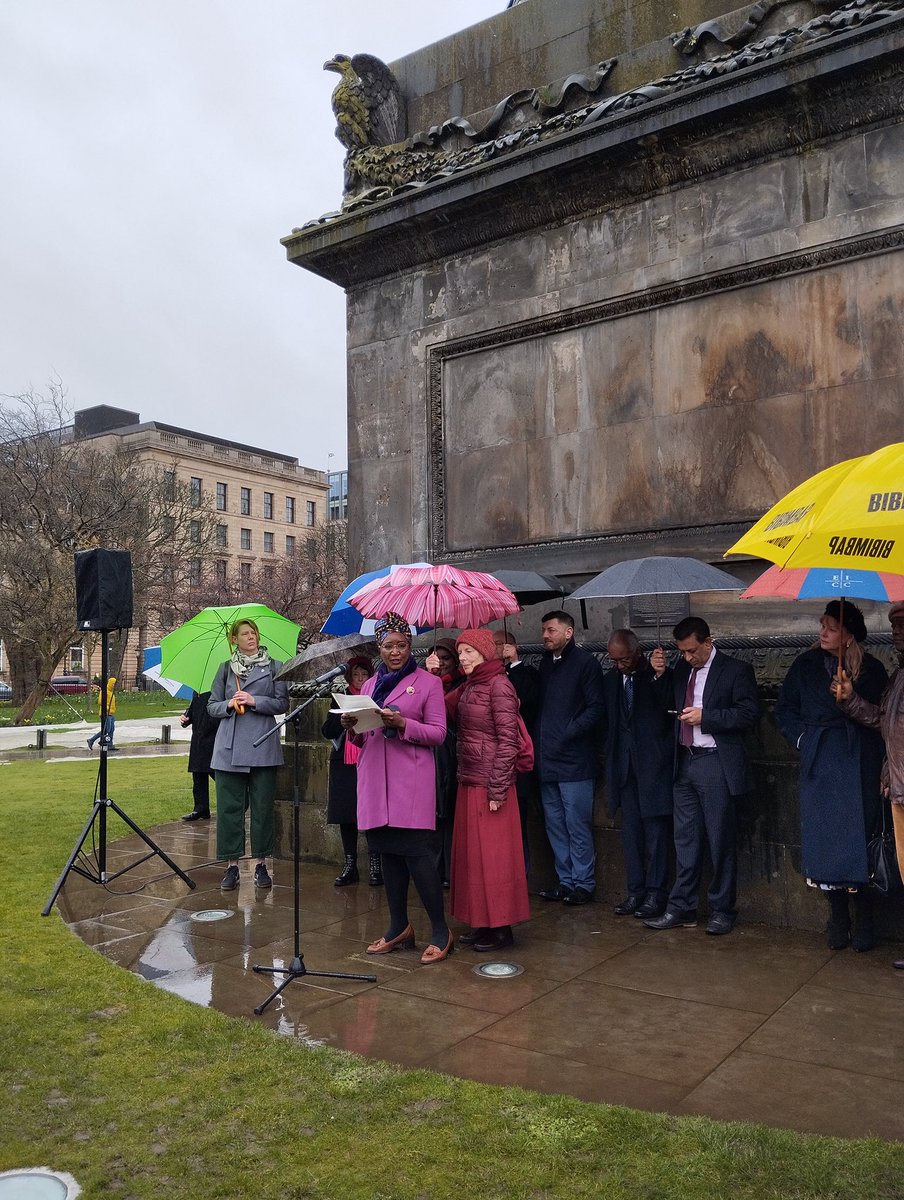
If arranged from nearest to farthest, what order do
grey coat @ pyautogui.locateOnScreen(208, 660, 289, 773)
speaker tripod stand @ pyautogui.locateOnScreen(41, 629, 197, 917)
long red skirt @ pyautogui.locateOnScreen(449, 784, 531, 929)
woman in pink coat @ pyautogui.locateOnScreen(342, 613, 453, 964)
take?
1. woman in pink coat @ pyautogui.locateOnScreen(342, 613, 453, 964)
2. long red skirt @ pyautogui.locateOnScreen(449, 784, 531, 929)
3. speaker tripod stand @ pyautogui.locateOnScreen(41, 629, 197, 917)
4. grey coat @ pyautogui.locateOnScreen(208, 660, 289, 773)

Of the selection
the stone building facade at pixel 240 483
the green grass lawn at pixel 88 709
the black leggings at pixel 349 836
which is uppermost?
the stone building facade at pixel 240 483

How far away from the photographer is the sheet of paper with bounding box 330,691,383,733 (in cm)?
588

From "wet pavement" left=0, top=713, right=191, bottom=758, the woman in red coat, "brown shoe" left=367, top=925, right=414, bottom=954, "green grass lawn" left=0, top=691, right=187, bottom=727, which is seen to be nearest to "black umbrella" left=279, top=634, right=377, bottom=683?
the woman in red coat

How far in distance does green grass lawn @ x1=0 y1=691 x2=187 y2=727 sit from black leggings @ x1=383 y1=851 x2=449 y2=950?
3109 cm

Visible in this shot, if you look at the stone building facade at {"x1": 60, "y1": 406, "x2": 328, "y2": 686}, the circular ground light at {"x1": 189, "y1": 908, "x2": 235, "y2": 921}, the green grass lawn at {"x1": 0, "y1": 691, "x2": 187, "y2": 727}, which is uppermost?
the stone building facade at {"x1": 60, "y1": 406, "x2": 328, "y2": 686}

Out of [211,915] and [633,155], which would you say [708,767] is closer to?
[211,915]

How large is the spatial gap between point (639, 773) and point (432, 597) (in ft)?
6.82

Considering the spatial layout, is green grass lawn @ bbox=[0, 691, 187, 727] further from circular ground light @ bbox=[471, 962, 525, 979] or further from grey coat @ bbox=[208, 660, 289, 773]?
circular ground light @ bbox=[471, 962, 525, 979]

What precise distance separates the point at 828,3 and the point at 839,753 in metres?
6.36

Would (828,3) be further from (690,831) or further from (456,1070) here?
(456,1070)

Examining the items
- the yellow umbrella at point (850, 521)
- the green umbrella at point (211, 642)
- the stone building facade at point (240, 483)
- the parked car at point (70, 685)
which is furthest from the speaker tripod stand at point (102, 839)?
the stone building facade at point (240, 483)

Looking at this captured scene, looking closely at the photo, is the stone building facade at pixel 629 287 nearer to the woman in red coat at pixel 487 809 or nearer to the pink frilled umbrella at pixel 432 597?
the woman in red coat at pixel 487 809

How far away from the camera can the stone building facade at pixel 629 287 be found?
8.05 metres

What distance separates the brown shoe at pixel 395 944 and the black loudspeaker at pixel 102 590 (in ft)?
12.0
